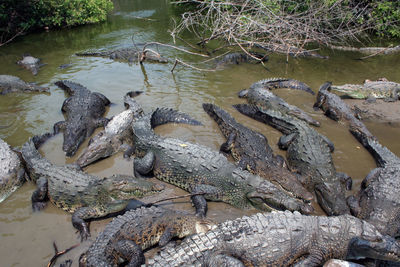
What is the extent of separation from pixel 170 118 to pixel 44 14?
1188 centimetres

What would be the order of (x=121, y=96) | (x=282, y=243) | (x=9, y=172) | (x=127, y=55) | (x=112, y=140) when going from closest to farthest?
(x=282, y=243) < (x=9, y=172) < (x=112, y=140) < (x=121, y=96) < (x=127, y=55)

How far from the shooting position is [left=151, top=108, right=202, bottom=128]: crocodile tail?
6496 millimetres

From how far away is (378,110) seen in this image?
716cm

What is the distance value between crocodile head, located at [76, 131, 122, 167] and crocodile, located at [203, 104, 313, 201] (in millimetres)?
2099

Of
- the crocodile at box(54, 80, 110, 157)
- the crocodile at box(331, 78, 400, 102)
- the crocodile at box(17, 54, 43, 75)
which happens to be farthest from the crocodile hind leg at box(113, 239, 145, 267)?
the crocodile at box(17, 54, 43, 75)

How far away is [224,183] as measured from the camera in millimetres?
4410

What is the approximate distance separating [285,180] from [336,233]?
1.31 metres

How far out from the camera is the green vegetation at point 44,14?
42.5ft

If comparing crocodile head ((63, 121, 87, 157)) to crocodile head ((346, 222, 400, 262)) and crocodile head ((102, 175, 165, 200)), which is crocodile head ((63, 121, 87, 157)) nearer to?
crocodile head ((102, 175, 165, 200))

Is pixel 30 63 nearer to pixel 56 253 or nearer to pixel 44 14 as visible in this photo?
pixel 44 14

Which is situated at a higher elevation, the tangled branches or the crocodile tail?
the tangled branches

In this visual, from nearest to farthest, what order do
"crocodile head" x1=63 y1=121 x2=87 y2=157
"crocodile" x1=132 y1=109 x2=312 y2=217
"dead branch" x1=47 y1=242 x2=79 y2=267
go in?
"dead branch" x1=47 y1=242 x2=79 y2=267 < "crocodile" x1=132 y1=109 x2=312 y2=217 < "crocodile head" x1=63 y1=121 x2=87 y2=157

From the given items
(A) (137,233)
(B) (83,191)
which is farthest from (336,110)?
(B) (83,191)

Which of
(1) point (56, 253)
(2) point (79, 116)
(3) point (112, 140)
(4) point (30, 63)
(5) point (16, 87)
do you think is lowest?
(1) point (56, 253)
